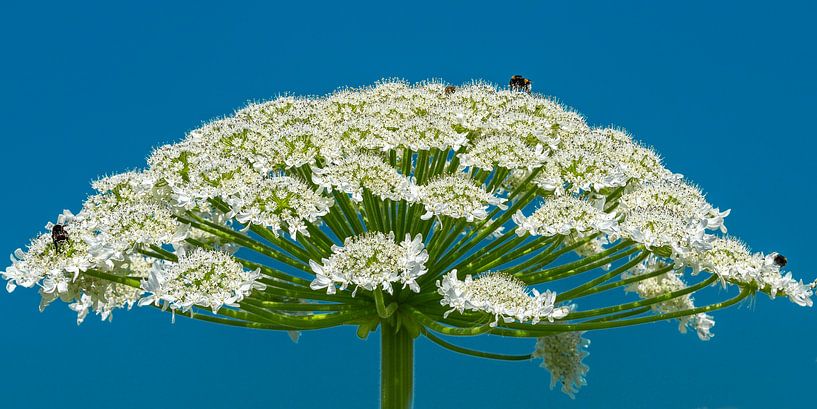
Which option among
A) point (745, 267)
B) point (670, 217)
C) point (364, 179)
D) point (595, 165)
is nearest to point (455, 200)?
point (364, 179)

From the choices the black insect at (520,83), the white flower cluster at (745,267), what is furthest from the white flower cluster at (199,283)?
the black insect at (520,83)

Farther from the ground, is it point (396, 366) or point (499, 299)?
point (396, 366)

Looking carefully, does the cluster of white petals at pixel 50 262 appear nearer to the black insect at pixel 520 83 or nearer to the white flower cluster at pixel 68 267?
the white flower cluster at pixel 68 267

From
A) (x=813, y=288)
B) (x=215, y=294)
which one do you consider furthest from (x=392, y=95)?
(x=813, y=288)

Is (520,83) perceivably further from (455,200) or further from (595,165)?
(455,200)

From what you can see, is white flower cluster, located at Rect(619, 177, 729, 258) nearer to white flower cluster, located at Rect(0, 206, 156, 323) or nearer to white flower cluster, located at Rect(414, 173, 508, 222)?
white flower cluster, located at Rect(414, 173, 508, 222)

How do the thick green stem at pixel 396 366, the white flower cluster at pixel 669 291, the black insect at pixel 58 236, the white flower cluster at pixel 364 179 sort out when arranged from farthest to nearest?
1. the white flower cluster at pixel 669 291
2. the thick green stem at pixel 396 366
3. the black insect at pixel 58 236
4. the white flower cluster at pixel 364 179

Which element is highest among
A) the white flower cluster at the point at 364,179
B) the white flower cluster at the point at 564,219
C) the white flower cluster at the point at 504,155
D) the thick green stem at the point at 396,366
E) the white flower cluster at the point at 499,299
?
the white flower cluster at the point at 504,155

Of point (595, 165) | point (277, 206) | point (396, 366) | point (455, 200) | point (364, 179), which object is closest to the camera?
point (277, 206)
